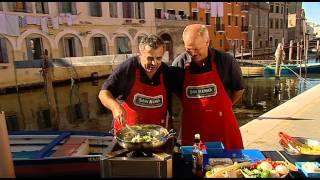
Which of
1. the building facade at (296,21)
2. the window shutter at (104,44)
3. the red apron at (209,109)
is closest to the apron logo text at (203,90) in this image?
the red apron at (209,109)

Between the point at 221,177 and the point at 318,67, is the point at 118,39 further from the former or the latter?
the point at 221,177

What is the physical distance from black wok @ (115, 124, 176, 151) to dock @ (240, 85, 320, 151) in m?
3.77

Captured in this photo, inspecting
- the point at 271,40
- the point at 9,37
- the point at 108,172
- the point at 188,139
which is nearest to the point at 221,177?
the point at 108,172

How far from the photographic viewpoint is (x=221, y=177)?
7.39 ft

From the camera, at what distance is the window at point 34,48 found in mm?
22547

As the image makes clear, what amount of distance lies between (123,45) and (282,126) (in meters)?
22.6

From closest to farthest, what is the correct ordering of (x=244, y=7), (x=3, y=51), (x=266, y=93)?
1. (x=266, y=93)
2. (x=3, y=51)
3. (x=244, y=7)

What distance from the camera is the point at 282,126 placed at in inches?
289

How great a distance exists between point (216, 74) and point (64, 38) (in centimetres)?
2290

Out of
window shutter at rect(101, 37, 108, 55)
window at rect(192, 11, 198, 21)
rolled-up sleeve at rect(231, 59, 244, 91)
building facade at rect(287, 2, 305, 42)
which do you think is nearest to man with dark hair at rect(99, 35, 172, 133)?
rolled-up sleeve at rect(231, 59, 244, 91)

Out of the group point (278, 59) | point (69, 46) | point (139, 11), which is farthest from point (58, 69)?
point (278, 59)

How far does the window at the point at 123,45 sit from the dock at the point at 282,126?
20129 millimetres

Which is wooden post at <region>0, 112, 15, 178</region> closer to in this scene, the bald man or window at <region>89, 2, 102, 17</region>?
the bald man

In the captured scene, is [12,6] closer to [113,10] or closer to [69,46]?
[69,46]
